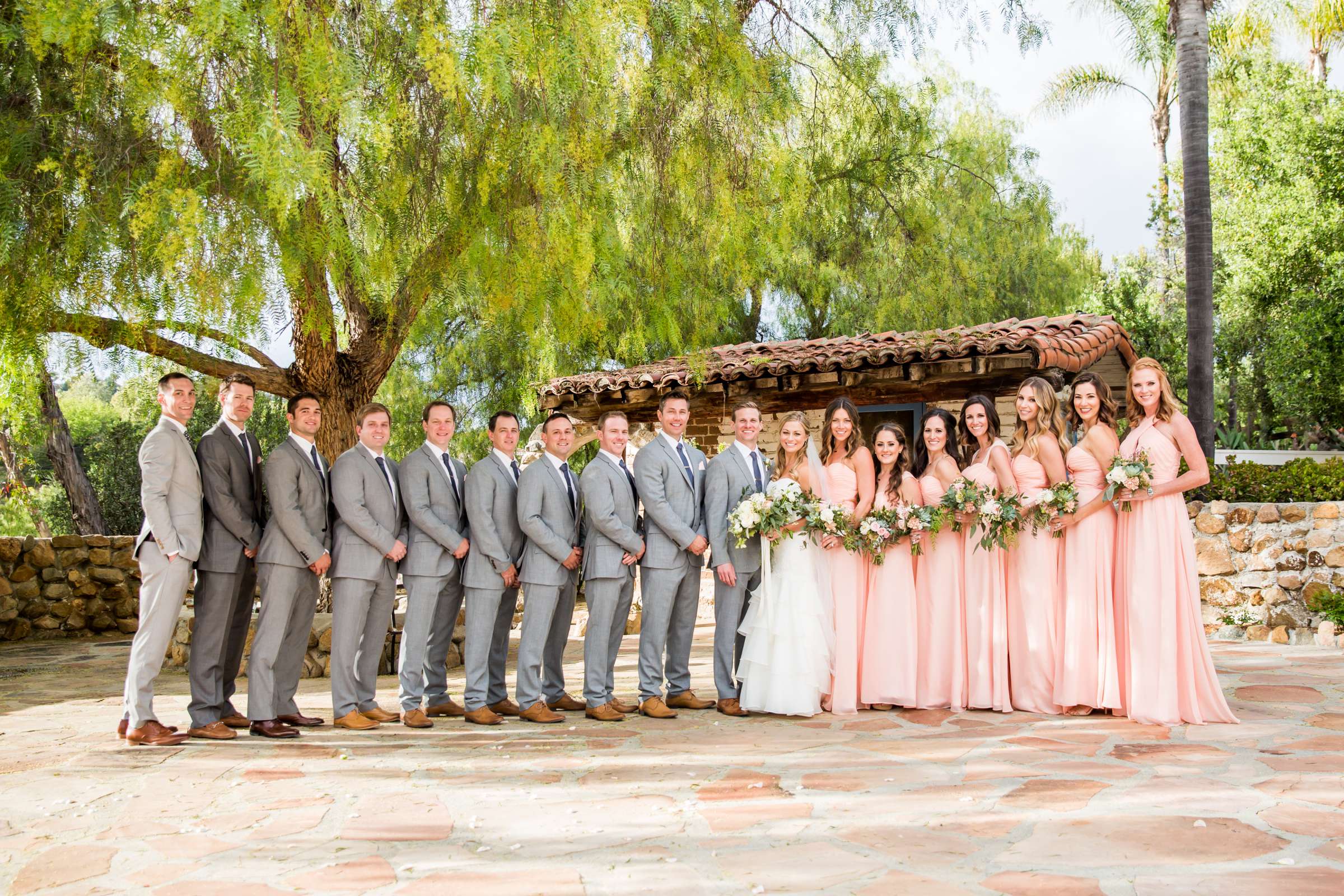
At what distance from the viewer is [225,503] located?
5.40m

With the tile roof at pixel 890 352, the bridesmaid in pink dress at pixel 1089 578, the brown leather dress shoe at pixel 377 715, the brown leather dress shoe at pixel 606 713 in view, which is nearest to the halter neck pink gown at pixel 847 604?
the bridesmaid in pink dress at pixel 1089 578

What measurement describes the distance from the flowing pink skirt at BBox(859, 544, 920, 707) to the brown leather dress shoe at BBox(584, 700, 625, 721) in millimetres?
1507

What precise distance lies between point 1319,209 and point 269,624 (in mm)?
16904

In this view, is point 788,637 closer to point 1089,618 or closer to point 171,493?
point 1089,618

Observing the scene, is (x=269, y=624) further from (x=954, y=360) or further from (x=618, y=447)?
(x=954, y=360)

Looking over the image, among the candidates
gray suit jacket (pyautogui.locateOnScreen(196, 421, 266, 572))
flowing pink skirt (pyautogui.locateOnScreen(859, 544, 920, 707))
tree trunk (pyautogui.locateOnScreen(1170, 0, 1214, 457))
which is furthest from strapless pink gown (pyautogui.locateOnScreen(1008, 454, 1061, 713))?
tree trunk (pyautogui.locateOnScreen(1170, 0, 1214, 457))

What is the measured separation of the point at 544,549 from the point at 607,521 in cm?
40

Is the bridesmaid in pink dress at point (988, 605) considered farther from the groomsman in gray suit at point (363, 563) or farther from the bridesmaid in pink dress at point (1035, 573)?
the groomsman in gray suit at point (363, 563)

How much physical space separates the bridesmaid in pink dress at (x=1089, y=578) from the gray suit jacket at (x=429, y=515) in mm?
3524

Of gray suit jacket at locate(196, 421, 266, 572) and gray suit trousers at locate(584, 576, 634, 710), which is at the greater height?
gray suit jacket at locate(196, 421, 266, 572)

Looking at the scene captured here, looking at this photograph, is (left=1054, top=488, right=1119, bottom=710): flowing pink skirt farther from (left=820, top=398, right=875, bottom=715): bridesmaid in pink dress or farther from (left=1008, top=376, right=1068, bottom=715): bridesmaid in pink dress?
(left=820, top=398, right=875, bottom=715): bridesmaid in pink dress

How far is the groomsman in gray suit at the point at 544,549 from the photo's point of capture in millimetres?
5770

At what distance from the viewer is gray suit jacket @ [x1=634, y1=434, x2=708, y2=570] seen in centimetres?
584

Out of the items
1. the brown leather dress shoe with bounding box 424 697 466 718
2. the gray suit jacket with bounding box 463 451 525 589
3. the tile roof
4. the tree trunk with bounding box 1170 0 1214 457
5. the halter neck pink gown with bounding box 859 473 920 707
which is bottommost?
the brown leather dress shoe with bounding box 424 697 466 718
